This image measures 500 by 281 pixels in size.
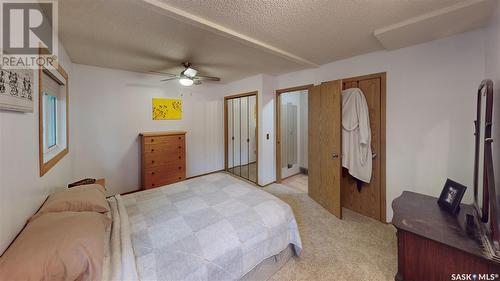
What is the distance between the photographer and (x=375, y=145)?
2562 mm

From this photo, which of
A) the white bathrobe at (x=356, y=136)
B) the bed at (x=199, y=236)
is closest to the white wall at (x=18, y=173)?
the bed at (x=199, y=236)

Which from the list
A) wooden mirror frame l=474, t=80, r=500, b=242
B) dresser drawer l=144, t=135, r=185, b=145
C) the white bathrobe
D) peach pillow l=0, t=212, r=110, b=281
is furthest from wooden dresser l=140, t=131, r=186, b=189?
wooden mirror frame l=474, t=80, r=500, b=242

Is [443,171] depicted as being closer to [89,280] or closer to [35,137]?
[89,280]

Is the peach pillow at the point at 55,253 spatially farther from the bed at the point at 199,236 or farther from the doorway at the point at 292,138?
the doorway at the point at 292,138

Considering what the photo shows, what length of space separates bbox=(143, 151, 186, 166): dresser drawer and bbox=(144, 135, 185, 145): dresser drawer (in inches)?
9.1

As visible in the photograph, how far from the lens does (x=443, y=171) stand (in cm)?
205

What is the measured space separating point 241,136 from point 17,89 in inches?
151

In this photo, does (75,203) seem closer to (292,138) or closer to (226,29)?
(226,29)

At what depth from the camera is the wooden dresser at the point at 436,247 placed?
1.07 meters

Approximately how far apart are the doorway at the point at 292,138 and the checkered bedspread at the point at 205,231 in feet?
6.91

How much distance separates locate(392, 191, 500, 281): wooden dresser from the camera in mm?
1069

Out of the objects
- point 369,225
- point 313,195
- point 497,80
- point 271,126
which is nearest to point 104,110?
point 271,126

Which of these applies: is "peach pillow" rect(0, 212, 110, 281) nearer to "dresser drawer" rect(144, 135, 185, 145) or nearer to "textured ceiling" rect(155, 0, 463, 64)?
"textured ceiling" rect(155, 0, 463, 64)

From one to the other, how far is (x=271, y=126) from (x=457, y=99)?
8.61 ft
